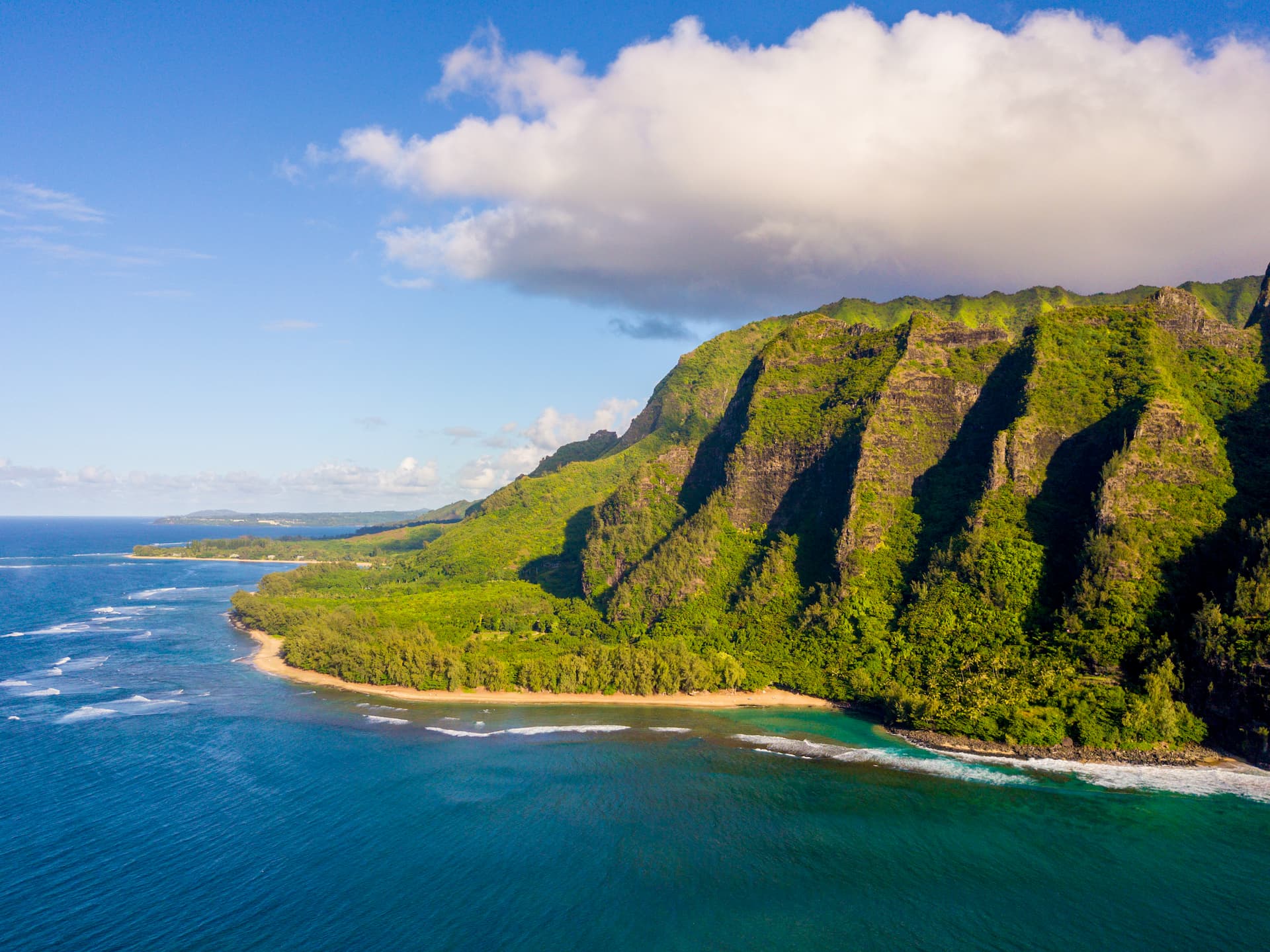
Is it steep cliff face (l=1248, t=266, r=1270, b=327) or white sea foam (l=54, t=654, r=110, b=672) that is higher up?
steep cliff face (l=1248, t=266, r=1270, b=327)

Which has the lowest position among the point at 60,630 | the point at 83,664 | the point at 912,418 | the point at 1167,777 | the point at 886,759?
the point at 83,664

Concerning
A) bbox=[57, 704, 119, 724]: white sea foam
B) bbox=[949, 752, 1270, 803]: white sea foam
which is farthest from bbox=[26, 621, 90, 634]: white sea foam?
bbox=[949, 752, 1270, 803]: white sea foam

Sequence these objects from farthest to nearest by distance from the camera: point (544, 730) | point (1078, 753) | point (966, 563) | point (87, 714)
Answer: point (966, 563)
point (87, 714)
point (544, 730)
point (1078, 753)

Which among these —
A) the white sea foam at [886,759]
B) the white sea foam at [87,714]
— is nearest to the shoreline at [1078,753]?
the white sea foam at [886,759]

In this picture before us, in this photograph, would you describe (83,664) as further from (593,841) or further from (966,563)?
(966,563)

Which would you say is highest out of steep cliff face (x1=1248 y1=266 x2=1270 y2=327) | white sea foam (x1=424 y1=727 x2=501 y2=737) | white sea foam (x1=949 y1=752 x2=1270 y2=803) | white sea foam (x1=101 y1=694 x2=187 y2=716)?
steep cliff face (x1=1248 y1=266 x2=1270 y2=327)

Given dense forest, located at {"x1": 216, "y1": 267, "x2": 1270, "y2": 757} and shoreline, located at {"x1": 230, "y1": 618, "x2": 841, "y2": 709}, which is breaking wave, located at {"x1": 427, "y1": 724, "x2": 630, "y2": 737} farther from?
dense forest, located at {"x1": 216, "y1": 267, "x2": 1270, "y2": 757}

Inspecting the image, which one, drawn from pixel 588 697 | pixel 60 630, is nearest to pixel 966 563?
pixel 588 697

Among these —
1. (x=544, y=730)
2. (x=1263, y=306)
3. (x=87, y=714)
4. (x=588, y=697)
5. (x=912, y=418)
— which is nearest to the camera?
(x=544, y=730)
